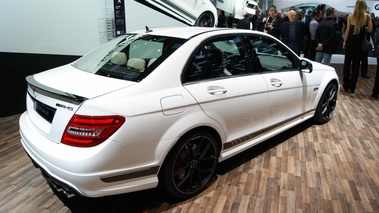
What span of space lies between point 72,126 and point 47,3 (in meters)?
3.16

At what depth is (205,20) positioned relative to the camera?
734 centimetres

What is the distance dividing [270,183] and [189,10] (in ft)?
15.5

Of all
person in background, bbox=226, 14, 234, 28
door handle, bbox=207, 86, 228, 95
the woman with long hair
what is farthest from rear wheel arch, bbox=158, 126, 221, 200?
person in background, bbox=226, 14, 234, 28

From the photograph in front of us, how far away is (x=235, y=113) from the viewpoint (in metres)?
2.67

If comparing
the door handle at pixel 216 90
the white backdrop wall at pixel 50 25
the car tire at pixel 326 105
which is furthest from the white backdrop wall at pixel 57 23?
the car tire at pixel 326 105

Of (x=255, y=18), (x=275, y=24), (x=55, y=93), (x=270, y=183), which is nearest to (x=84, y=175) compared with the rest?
(x=55, y=93)

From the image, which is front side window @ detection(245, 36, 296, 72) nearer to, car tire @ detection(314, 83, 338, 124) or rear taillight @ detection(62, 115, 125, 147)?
car tire @ detection(314, 83, 338, 124)

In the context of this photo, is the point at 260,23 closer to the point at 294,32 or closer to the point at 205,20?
the point at 205,20

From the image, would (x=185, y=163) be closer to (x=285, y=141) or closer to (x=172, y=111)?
(x=172, y=111)

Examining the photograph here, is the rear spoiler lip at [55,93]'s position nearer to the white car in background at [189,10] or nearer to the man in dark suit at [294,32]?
the white car in background at [189,10]

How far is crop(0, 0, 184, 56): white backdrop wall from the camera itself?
4.10 metres

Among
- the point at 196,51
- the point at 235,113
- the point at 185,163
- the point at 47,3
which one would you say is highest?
the point at 47,3

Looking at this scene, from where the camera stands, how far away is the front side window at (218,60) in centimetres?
245

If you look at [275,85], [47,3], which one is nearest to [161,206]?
[275,85]
